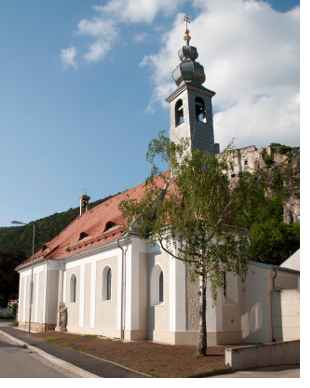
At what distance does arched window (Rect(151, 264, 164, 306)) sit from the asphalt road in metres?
5.65

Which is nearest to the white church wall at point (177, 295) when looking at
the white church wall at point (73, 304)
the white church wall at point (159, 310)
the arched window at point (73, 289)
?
the white church wall at point (159, 310)

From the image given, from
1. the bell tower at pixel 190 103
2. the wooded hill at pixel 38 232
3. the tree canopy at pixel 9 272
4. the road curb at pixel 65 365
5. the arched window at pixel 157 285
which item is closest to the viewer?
the road curb at pixel 65 365

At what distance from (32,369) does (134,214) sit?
5.50 m

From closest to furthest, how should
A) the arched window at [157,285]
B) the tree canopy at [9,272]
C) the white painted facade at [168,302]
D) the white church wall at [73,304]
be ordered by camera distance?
the white painted facade at [168,302] < the arched window at [157,285] < the white church wall at [73,304] < the tree canopy at [9,272]

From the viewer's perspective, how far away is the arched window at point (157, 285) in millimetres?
16078

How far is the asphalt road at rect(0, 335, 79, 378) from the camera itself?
8891mm

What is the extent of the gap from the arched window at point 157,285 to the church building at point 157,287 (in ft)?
0.15

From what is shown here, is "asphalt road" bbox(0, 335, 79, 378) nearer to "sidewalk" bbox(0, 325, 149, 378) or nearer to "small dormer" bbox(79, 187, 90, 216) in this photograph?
"sidewalk" bbox(0, 325, 149, 378)

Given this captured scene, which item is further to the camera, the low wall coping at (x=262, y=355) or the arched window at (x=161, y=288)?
the arched window at (x=161, y=288)

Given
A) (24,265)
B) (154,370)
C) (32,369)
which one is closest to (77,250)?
(24,265)

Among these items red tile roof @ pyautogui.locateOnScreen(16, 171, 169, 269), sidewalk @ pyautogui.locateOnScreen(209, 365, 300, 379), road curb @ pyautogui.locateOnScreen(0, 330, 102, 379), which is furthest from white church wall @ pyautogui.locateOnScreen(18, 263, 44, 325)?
sidewalk @ pyautogui.locateOnScreen(209, 365, 300, 379)

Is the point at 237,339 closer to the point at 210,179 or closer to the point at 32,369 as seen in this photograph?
the point at 210,179

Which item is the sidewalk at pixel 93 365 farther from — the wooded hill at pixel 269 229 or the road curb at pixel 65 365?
the wooded hill at pixel 269 229

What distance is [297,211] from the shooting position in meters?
65.8
